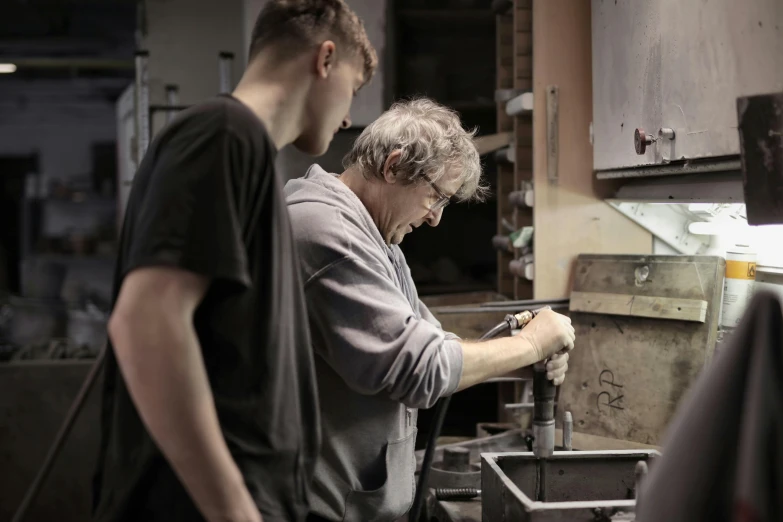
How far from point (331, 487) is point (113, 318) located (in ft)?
2.19

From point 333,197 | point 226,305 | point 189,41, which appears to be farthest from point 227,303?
point 189,41

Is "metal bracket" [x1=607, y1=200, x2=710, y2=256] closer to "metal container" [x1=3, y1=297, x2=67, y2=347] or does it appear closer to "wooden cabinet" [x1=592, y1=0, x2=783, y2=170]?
"wooden cabinet" [x1=592, y1=0, x2=783, y2=170]

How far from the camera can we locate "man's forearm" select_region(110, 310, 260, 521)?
818 mm

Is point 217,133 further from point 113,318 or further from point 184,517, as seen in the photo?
point 184,517

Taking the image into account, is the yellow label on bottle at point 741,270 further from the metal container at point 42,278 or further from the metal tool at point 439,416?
the metal container at point 42,278

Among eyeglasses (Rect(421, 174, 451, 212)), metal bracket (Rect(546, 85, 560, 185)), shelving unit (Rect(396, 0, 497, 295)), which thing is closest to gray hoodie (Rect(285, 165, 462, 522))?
eyeglasses (Rect(421, 174, 451, 212))

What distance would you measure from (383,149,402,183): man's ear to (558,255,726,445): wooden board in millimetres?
925

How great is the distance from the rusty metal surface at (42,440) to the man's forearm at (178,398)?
272 cm

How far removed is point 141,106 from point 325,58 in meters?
3.84

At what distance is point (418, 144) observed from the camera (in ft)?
4.86

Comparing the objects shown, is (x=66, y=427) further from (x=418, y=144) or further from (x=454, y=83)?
(x=454, y=83)

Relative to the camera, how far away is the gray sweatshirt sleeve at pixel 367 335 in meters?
1.29

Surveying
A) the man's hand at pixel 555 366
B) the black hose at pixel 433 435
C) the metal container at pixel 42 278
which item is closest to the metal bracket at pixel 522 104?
the black hose at pixel 433 435

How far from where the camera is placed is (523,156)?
271 cm
